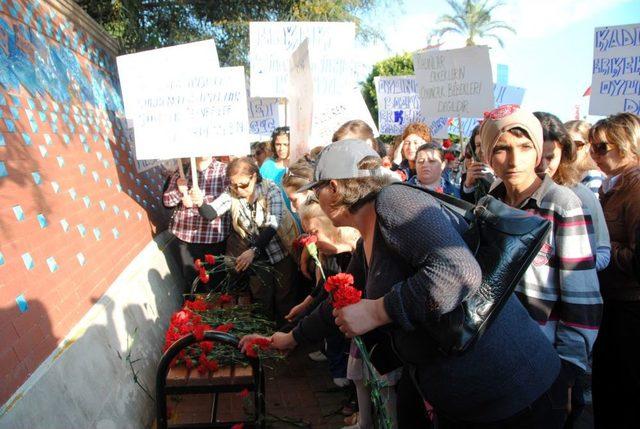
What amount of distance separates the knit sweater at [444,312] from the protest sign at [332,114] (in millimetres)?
3340

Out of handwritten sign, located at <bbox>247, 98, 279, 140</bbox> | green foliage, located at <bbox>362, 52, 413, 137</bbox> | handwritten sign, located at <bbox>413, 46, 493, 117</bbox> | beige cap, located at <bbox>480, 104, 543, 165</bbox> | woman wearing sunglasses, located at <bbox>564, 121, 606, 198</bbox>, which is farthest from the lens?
green foliage, located at <bbox>362, 52, 413, 137</bbox>

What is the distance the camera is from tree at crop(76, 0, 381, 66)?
24.8ft

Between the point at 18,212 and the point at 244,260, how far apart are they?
201cm

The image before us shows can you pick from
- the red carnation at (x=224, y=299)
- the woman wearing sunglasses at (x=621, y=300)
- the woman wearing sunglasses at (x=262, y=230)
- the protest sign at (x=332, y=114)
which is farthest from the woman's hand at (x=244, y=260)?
the woman wearing sunglasses at (x=621, y=300)

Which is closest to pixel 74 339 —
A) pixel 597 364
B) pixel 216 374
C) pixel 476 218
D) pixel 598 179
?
pixel 216 374

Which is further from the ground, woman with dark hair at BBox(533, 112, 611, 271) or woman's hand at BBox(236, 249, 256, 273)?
woman with dark hair at BBox(533, 112, 611, 271)

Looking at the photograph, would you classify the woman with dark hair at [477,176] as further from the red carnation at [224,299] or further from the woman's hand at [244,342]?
the red carnation at [224,299]

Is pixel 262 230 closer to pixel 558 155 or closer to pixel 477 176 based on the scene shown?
pixel 477 176

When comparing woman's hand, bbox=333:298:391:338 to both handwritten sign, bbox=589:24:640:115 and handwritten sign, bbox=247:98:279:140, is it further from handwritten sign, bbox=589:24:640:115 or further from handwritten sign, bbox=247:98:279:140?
handwritten sign, bbox=247:98:279:140

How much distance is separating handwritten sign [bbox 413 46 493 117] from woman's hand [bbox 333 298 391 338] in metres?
4.12

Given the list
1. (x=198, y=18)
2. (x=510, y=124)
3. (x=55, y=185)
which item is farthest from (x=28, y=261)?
(x=198, y=18)

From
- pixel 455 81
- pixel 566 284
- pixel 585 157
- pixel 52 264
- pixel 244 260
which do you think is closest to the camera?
pixel 566 284

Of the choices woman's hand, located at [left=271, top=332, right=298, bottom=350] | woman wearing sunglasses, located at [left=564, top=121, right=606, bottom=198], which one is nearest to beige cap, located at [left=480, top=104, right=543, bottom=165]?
woman's hand, located at [left=271, top=332, right=298, bottom=350]

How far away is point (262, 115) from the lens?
723 cm
